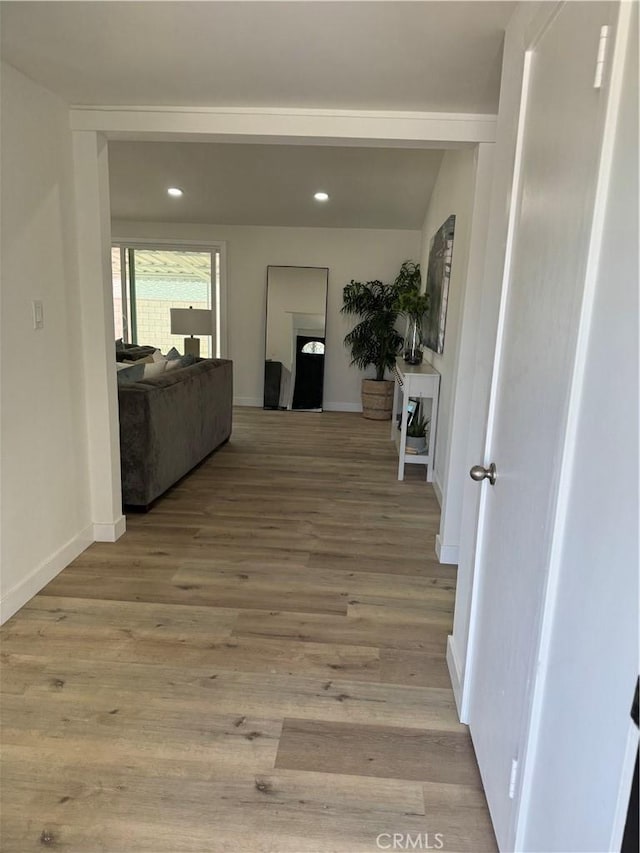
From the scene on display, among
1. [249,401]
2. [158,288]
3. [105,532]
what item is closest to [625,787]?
[105,532]

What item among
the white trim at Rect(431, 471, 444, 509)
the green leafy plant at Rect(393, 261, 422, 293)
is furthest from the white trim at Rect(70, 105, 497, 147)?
the green leafy plant at Rect(393, 261, 422, 293)

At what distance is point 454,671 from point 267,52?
87.9 inches

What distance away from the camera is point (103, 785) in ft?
5.02

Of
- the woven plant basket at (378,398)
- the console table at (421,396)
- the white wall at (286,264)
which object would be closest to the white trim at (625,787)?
the console table at (421,396)

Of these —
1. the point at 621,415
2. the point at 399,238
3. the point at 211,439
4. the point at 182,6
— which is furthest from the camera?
the point at 399,238

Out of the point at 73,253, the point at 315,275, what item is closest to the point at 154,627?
the point at 73,253

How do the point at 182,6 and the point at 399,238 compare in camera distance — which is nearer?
the point at 182,6

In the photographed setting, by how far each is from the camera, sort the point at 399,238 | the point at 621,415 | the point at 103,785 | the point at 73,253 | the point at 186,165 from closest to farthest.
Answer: the point at 621,415, the point at 103,785, the point at 73,253, the point at 186,165, the point at 399,238

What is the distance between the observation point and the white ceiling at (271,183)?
197 inches

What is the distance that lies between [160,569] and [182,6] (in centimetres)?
227

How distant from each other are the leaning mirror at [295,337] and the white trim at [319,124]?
4.27 meters

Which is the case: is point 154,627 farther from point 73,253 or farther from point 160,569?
point 73,253

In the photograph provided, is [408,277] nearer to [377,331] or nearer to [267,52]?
[377,331]

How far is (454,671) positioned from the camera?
1.97 metres
